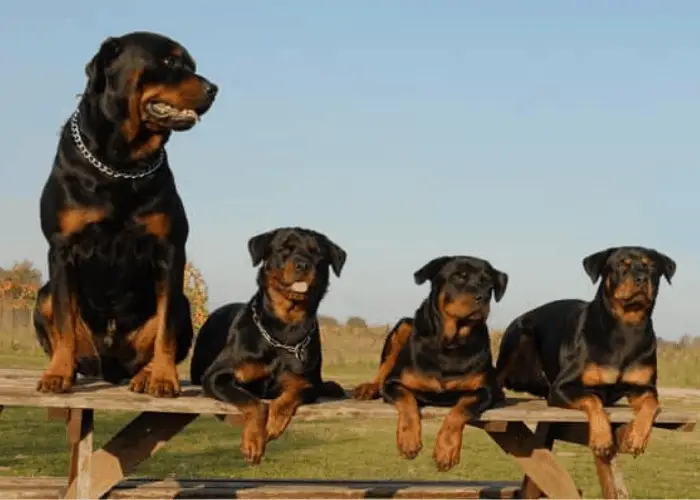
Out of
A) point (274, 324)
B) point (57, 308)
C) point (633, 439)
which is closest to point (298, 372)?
point (274, 324)

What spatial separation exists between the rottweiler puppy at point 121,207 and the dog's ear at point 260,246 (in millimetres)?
382

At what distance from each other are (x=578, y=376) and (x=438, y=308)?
0.87 metres

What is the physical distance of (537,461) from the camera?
5.85 meters

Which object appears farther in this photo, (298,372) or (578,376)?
(578,376)

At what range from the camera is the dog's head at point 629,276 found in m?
5.35

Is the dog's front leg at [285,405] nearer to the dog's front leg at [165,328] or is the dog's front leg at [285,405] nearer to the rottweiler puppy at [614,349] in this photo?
the dog's front leg at [165,328]

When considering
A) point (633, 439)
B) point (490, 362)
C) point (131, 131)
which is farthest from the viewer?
point (490, 362)

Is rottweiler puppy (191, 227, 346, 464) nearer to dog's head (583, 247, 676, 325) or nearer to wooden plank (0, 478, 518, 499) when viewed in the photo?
wooden plank (0, 478, 518, 499)

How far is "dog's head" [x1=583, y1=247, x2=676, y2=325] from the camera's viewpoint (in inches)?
211

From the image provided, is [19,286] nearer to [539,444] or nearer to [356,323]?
[356,323]

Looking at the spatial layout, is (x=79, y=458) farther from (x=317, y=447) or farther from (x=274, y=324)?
(x=317, y=447)

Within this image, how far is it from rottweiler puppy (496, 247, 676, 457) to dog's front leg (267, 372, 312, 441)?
56.9 inches

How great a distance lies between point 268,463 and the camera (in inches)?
397

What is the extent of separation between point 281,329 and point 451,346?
893mm
